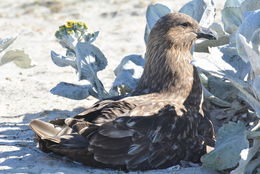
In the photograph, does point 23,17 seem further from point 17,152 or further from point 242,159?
point 242,159

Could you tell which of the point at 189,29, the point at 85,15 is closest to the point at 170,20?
the point at 189,29

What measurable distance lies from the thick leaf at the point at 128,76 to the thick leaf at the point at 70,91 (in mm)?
248

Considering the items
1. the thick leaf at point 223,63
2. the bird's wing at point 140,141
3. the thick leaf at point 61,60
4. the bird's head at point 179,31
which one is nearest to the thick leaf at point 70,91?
the thick leaf at point 61,60

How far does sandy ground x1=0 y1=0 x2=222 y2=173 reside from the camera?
510cm

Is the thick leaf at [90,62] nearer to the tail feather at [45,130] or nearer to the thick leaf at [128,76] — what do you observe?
the thick leaf at [128,76]

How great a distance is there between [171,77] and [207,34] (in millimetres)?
477

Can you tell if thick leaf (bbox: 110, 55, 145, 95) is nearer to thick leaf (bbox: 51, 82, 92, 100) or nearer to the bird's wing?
thick leaf (bbox: 51, 82, 92, 100)

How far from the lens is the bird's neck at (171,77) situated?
5.36 meters

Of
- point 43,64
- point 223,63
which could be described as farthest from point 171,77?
point 43,64

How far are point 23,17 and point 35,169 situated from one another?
235 inches

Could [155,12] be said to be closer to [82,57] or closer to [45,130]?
[82,57]

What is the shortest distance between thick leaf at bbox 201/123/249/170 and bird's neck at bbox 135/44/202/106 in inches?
28.0

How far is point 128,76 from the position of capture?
591 cm

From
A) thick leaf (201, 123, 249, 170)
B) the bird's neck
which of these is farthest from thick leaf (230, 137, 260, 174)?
the bird's neck
